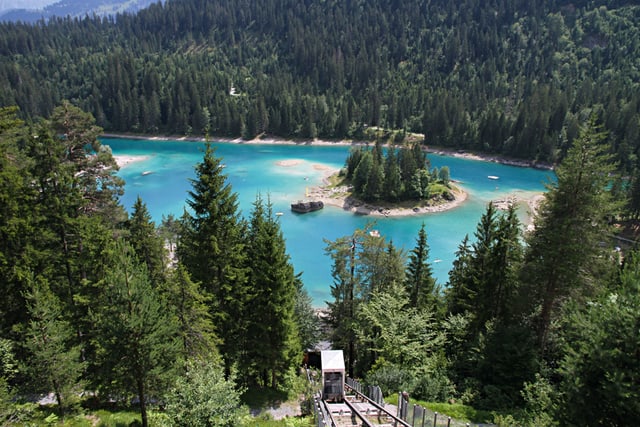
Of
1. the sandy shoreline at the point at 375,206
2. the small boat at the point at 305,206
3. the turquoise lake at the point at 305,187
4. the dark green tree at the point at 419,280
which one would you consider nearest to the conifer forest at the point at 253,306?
the dark green tree at the point at 419,280

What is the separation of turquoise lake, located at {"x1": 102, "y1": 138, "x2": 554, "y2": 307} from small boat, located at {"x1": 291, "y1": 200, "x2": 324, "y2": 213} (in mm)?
1222

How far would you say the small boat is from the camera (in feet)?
261

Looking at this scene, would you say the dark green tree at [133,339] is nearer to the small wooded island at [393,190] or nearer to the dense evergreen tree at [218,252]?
the dense evergreen tree at [218,252]

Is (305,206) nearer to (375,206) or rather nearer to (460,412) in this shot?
(375,206)

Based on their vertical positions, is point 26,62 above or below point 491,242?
above

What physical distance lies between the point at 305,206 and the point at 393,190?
57.5 feet

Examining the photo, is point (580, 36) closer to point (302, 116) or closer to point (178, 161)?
point (302, 116)

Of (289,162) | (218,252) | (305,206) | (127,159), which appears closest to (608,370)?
(218,252)

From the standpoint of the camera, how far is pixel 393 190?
81.9 metres

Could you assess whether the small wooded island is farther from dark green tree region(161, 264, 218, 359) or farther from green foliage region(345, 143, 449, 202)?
dark green tree region(161, 264, 218, 359)

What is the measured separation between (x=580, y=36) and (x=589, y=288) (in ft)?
676

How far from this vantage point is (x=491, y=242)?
31.7 m

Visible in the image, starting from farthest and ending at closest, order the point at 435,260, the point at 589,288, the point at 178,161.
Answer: the point at 178,161 → the point at 435,260 → the point at 589,288

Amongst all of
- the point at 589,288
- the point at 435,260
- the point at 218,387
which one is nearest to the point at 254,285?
the point at 218,387
